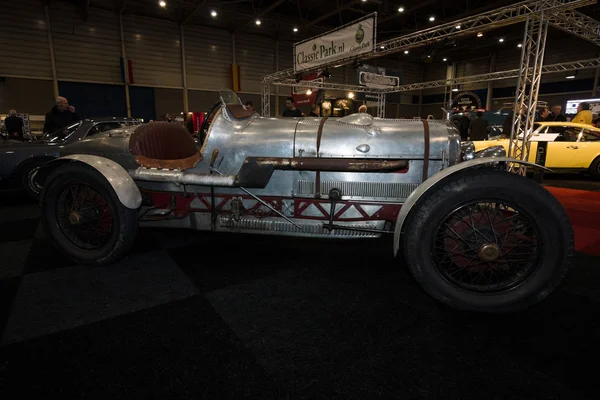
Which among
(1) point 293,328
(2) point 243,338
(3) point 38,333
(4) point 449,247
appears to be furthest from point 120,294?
(4) point 449,247

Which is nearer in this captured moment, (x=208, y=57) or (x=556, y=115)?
(x=556, y=115)

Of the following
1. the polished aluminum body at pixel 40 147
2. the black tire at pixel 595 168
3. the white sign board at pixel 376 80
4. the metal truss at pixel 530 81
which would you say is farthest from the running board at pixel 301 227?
the white sign board at pixel 376 80

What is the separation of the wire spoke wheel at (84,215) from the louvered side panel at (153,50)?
1537 centimetres

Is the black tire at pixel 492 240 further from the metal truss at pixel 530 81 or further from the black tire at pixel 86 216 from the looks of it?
the metal truss at pixel 530 81

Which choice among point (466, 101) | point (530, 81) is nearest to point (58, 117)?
point (530, 81)

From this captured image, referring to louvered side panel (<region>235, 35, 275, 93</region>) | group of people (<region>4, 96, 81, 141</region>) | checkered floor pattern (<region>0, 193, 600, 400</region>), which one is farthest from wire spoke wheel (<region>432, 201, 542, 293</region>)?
louvered side panel (<region>235, 35, 275, 93</region>)

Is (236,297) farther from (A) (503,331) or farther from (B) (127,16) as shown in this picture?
(B) (127,16)

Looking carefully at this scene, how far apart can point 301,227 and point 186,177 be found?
3.30 ft

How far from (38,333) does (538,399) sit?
2.57 metres

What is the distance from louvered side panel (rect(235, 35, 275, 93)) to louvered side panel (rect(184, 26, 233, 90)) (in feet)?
2.28

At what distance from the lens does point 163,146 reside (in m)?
3.07

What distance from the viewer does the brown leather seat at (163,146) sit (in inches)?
108

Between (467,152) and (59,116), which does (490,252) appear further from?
(59,116)

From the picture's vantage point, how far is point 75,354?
1617 millimetres
